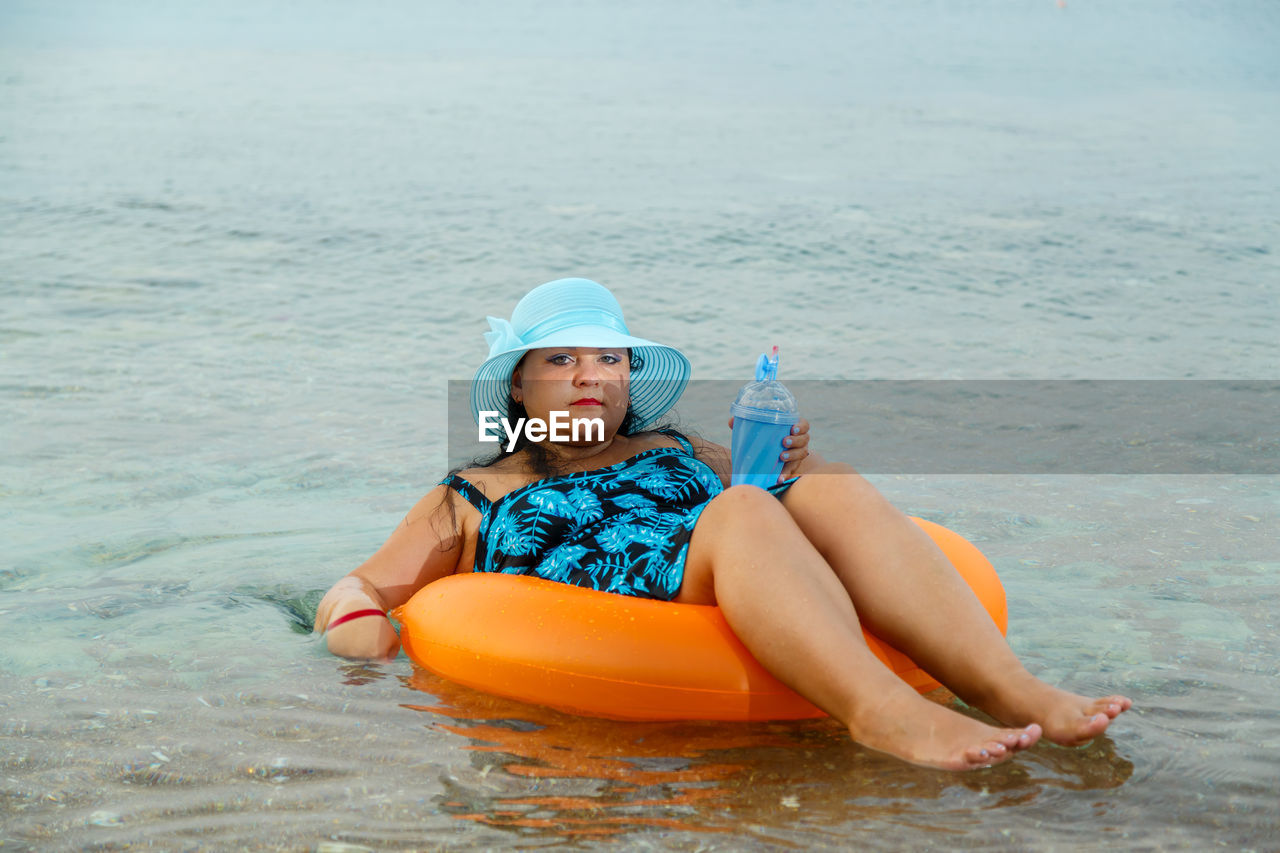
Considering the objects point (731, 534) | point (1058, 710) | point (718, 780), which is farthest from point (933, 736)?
point (731, 534)

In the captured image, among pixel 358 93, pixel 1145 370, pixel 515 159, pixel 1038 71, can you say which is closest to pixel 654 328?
pixel 1145 370

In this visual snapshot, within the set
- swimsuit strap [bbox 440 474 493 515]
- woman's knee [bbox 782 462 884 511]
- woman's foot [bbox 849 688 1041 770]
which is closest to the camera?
woman's foot [bbox 849 688 1041 770]

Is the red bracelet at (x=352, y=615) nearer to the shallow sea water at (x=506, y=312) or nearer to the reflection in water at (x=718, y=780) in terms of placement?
the shallow sea water at (x=506, y=312)

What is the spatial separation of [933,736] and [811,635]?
0.32m

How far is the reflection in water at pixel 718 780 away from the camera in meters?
2.41

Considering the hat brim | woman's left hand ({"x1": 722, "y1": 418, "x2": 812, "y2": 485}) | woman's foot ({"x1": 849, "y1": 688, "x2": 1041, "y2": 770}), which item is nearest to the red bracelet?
the hat brim

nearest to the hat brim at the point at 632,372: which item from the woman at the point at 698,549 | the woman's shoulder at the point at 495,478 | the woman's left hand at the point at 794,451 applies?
the woman at the point at 698,549

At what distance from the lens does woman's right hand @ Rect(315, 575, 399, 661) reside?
316cm

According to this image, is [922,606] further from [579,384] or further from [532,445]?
[532,445]

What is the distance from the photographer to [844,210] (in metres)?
13.6

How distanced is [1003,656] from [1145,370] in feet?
22.0

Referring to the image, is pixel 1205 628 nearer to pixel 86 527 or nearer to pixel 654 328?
pixel 86 527

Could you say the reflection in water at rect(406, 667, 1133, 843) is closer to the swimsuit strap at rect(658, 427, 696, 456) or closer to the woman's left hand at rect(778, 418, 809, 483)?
the woman's left hand at rect(778, 418, 809, 483)

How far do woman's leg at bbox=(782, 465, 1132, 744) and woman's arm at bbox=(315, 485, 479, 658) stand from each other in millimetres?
971
